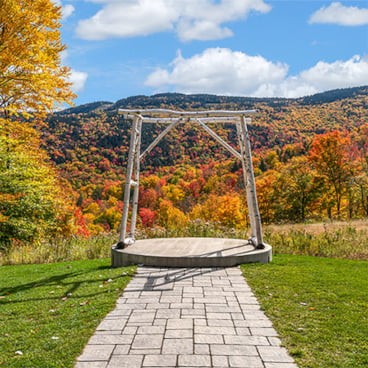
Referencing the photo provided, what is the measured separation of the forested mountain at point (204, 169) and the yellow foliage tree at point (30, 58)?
14974mm

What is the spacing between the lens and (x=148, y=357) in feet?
10.3

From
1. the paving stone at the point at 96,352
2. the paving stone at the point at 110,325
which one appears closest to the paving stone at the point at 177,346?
the paving stone at the point at 96,352

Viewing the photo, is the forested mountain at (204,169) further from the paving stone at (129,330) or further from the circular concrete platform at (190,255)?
the paving stone at (129,330)

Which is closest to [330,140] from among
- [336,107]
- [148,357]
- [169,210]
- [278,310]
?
[169,210]

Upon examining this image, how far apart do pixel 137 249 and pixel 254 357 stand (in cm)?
487

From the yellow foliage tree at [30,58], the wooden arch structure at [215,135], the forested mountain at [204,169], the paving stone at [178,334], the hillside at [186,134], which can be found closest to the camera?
the paving stone at [178,334]

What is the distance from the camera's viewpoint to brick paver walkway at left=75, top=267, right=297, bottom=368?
309cm

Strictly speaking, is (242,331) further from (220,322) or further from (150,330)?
(150,330)

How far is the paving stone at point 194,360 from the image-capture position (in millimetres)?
3003

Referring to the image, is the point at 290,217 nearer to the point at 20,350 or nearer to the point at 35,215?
the point at 35,215

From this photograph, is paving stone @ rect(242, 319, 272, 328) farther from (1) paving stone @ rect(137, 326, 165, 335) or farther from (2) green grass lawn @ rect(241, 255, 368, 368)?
(1) paving stone @ rect(137, 326, 165, 335)

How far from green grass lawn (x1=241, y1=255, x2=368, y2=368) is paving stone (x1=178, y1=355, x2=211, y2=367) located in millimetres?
788

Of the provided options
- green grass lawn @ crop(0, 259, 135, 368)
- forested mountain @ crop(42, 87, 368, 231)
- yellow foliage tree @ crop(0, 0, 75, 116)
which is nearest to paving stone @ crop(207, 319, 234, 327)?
green grass lawn @ crop(0, 259, 135, 368)

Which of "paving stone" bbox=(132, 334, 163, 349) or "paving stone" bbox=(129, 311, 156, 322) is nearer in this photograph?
"paving stone" bbox=(132, 334, 163, 349)
